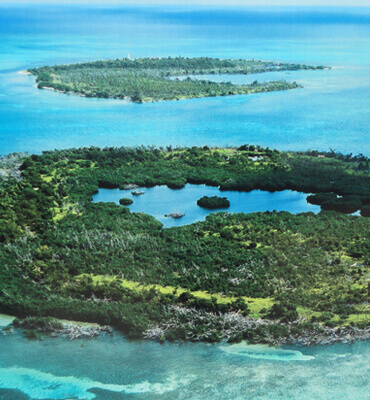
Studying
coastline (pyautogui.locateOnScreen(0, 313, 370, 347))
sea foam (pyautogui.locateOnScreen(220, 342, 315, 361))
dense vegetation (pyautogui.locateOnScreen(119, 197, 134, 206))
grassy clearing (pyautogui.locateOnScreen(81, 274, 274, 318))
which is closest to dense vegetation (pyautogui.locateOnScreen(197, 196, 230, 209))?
dense vegetation (pyautogui.locateOnScreen(119, 197, 134, 206))

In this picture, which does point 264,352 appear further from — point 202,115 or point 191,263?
point 202,115

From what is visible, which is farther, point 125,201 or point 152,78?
point 152,78

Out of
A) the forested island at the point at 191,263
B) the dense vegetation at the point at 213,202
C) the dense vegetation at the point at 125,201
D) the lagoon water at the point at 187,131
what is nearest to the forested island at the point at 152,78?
the lagoon water at the point at 187,131

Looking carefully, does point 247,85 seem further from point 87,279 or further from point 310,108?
point 87,279

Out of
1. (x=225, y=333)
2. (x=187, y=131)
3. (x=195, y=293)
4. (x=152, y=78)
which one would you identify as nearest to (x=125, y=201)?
(x=195, y=293)

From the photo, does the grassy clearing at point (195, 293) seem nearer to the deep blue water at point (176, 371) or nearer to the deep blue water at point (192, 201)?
the deep blue water at point (176, 371)

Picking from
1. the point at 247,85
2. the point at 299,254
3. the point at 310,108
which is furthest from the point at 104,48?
the point at 299,254
